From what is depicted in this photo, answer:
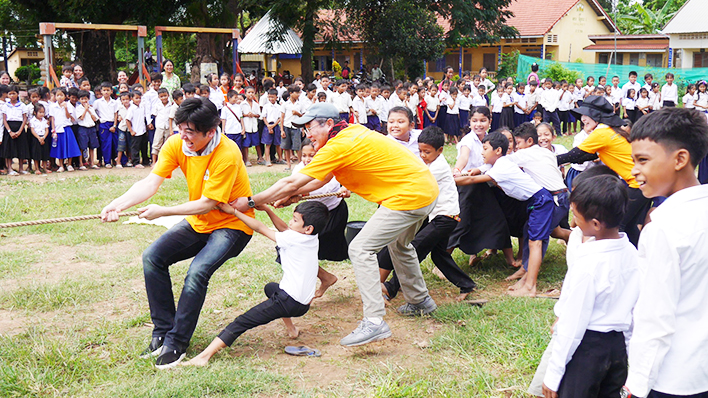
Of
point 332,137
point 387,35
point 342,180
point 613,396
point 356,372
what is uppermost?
point 387,35

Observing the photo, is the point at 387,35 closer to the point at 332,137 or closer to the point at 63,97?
the point at 63,97

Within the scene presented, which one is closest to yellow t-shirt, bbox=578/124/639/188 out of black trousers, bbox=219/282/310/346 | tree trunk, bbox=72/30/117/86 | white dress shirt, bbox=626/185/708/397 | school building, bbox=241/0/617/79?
black trousers, bbox=219/282/310/346

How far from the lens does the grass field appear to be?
11.5 feet

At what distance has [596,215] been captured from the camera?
8.27 ft

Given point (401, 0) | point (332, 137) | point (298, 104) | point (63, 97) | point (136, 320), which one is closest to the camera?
point (332, 137)

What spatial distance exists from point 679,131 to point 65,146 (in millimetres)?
10416

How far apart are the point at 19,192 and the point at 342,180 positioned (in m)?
6.45

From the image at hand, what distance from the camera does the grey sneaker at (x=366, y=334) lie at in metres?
4.00

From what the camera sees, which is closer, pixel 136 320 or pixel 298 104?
pixel 136 320

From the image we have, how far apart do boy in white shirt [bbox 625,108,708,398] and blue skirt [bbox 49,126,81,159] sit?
10369 mm

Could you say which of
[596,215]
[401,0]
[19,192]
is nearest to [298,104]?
[19,192]

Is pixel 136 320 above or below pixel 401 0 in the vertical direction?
below

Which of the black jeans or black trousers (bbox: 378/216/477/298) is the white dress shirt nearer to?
the black jeans

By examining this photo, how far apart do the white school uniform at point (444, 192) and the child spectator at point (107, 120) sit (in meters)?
8.01
